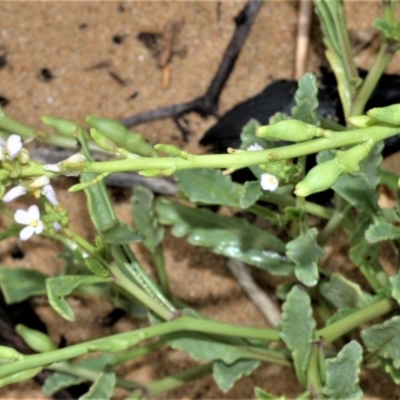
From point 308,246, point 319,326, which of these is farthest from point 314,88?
point 319,326

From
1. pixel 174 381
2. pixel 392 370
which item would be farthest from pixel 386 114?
pixel 174 381

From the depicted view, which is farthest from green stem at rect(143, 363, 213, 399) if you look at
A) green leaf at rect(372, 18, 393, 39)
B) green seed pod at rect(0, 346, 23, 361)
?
green leaf at rect(372, 18, 393, 39)

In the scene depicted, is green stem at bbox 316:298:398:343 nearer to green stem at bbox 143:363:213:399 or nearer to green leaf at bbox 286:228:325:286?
green leaf at bbox 286:228:325:286

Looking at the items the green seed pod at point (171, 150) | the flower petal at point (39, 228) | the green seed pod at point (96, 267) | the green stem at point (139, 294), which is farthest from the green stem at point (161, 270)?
the green seed pod at point (171, 150)

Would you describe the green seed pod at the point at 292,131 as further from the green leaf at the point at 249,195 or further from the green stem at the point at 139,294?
the green stem at the point at 139,294

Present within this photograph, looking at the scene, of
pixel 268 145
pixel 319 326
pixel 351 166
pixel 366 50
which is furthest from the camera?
pixel 366 50

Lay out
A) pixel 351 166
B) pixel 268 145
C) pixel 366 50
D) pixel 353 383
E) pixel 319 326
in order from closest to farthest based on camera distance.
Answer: pixel 351 166 → pixel 353 383 → pixel 268 145 → pixel 319 326 → pixel 366 50

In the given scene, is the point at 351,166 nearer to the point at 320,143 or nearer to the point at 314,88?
the point at 320,143

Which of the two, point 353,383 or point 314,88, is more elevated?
point 314,88
